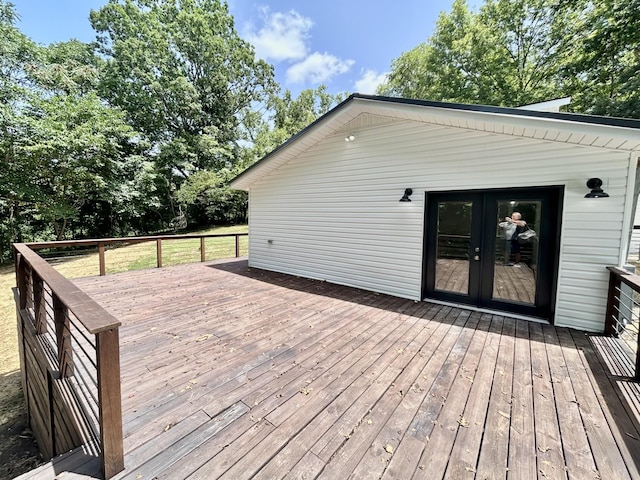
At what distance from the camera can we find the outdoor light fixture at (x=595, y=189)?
317 centimetres

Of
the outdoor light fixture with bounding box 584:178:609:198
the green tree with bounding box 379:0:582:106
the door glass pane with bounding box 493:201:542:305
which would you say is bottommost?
the door glass pane with bounding box 493:201:542:305

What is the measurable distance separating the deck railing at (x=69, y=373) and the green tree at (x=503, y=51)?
52.9 ft

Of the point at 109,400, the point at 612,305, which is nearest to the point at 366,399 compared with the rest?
the point at 109,400

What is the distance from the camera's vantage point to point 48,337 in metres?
2.88

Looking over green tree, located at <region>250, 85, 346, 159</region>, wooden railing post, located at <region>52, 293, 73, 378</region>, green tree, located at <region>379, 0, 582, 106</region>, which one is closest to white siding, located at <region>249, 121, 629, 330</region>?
wooden railing post, located at <region>52, 293, 73, 378</region>

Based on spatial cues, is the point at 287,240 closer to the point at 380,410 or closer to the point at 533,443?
the point at 380,410

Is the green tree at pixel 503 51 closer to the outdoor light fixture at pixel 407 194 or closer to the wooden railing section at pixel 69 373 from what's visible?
the outdoor light fixture at pixel 407 194

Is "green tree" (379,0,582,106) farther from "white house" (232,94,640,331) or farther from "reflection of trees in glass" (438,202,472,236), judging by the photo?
"reflection of trees in glass" (438,202,472,236)

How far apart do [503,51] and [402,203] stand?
13.5m

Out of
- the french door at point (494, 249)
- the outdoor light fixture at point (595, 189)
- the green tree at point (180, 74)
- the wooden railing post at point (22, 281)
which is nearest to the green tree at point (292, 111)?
the green tree at point (180, 74)

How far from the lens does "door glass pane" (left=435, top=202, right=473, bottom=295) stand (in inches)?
169

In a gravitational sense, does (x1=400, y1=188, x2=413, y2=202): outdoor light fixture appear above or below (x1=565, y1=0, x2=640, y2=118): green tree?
below

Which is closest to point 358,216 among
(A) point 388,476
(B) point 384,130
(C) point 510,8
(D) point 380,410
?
(B) point 384,130

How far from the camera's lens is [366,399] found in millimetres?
2115
